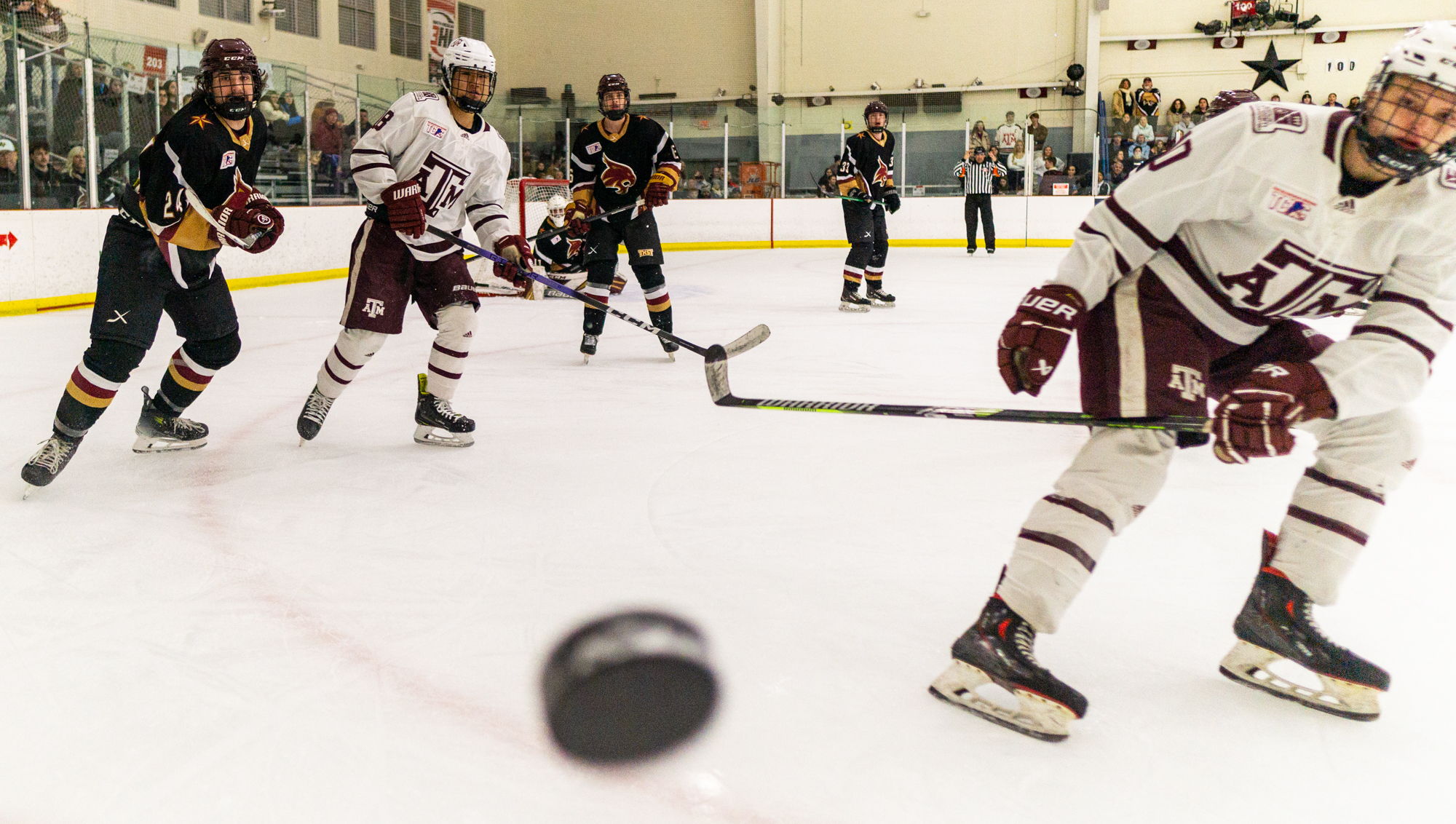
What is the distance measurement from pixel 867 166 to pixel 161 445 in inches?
180

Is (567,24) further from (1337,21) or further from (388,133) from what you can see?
(388,133)

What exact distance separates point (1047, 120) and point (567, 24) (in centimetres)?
761

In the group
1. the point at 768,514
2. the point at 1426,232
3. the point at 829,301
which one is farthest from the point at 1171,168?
the point at 829,301

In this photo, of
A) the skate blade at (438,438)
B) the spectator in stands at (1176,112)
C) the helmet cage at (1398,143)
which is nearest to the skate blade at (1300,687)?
the helmet cage at (1398,143)

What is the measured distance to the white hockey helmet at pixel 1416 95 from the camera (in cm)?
131

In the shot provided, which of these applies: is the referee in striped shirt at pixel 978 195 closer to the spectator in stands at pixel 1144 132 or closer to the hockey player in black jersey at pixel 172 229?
the spectator in stands at pixel 1144 132

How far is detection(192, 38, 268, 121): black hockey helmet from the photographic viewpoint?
2.68 m

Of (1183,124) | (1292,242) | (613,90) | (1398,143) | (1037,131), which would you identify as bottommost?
(1292,242)

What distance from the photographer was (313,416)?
10.6ft

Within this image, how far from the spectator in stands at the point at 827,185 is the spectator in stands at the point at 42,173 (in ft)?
27.1

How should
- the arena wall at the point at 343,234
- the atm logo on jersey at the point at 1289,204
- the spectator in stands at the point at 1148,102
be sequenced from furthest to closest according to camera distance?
1. the spectator in stands at the point at 1148,102
2. the arena wall at the point at 343,234
3. the atm logo on jersey at the point at 1289,204

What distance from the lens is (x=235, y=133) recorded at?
2795 mm

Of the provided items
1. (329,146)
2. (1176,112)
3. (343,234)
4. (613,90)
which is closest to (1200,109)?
(1176,112)

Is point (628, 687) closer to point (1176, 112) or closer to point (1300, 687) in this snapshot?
point (1300, 687)
